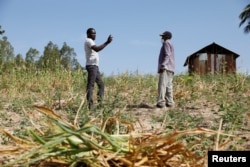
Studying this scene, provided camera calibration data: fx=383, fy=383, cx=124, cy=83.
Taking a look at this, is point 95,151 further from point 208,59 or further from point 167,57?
point 208,59

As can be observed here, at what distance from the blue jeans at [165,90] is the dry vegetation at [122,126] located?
217 mm

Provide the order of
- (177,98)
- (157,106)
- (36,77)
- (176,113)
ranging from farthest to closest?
(36,77)
(177,98)
(157,106)
(176,113)

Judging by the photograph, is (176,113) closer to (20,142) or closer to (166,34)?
(166,34)

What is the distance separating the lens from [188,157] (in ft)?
4.01

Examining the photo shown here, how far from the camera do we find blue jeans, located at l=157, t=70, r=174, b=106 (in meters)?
6.09

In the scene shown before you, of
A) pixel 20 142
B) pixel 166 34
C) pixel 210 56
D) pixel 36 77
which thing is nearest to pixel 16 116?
pixel 166 34

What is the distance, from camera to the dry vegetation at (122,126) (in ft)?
3.84

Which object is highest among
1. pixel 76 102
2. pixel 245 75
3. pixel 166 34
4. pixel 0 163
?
pixel 166 34

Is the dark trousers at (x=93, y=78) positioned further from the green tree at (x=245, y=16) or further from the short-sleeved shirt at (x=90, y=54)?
the green tree at (x=245, y=16)

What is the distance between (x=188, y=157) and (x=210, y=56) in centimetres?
2017

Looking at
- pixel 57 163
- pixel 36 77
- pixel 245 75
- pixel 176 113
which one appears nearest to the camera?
pixel 57 163

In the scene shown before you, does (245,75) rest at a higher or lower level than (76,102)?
higher

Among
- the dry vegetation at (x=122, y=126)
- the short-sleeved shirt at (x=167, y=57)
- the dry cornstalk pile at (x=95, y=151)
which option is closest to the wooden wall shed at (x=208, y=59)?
the dry vegetation at (x=122, y=126)

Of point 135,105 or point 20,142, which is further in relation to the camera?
point 135,105
